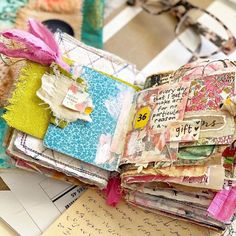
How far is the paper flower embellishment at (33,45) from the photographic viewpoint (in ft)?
1.80

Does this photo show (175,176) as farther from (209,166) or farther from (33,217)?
(33,217)

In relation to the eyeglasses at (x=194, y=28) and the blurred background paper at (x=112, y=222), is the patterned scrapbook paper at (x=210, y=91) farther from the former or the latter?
the eyeglasses at (x=194, y=28)

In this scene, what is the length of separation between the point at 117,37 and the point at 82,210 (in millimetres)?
344

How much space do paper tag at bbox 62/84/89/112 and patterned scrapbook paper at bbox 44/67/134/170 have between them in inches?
0.6

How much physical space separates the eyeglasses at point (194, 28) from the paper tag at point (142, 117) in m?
0.26

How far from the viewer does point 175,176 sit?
1.68ft

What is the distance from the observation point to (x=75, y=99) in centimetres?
56

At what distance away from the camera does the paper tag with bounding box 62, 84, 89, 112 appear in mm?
550

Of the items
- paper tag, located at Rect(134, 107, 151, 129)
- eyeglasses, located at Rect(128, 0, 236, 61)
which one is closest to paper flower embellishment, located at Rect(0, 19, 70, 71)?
paper tag, located at Rect(134, 107, 151, 129)

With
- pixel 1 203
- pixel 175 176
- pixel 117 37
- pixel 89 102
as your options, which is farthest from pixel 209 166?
pixel 117 37

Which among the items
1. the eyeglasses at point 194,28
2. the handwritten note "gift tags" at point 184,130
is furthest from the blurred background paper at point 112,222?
the eyeglasses at point 194,28

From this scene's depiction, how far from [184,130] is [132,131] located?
75mm

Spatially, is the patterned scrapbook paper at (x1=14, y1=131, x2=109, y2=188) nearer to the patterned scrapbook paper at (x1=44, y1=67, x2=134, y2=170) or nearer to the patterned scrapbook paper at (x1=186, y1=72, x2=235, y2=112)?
the patterned scrapbook paper at (x1=44, y1=67, x2=134, y2=170)

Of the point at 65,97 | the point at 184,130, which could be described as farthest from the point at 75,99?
the point at 184,130
